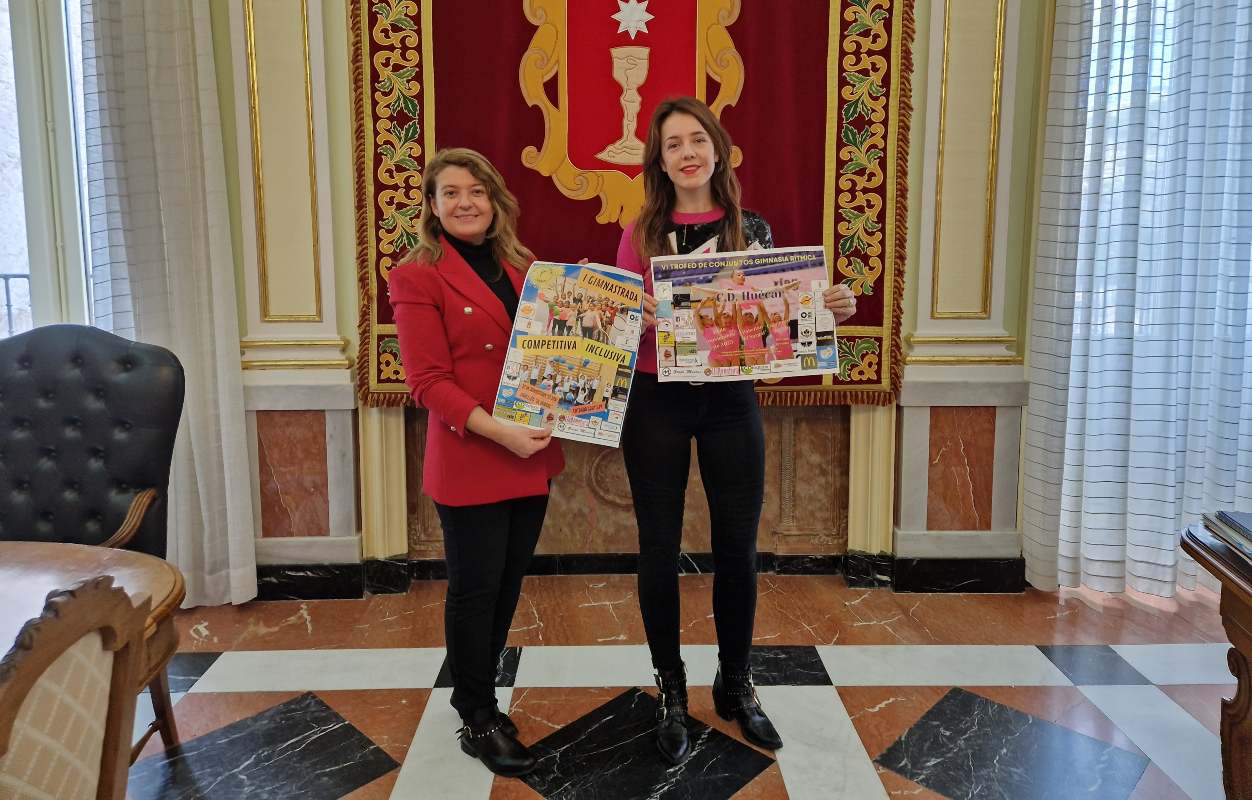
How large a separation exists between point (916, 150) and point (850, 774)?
82.0 inches

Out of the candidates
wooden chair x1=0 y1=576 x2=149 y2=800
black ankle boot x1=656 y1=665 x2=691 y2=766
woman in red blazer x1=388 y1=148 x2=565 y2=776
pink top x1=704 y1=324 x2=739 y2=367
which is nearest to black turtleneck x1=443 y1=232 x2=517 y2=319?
woman in red blazer x1=388 y1=148 x2=565 y2=776

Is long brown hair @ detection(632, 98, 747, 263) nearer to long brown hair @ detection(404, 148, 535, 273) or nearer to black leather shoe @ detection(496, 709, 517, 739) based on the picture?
long brown hair @ detection(404, 148, 535, 273)

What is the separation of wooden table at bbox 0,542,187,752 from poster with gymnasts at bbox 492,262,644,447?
700mm

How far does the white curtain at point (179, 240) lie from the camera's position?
Answer: 2.56 m

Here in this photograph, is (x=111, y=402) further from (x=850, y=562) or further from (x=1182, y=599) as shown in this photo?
(x=1182, y=599)

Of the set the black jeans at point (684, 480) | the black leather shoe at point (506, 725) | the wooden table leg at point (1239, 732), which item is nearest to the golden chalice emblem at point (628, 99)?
the black jeans at point (684, 480)

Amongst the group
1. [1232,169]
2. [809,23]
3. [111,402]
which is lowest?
[111,402]

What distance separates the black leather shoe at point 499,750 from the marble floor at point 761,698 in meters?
0.04

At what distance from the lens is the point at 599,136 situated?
9.27 ft

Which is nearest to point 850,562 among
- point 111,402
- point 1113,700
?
point 1113,700

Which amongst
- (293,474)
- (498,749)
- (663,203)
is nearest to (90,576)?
(498,749)

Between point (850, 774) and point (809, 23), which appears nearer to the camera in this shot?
point (850, 774)

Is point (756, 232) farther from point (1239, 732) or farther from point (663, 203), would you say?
point (1239, 732)

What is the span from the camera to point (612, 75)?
2.79 m
